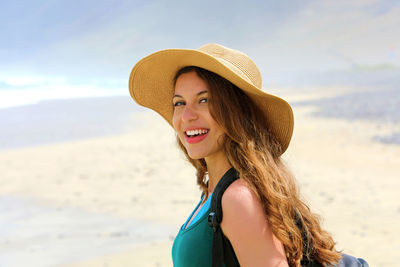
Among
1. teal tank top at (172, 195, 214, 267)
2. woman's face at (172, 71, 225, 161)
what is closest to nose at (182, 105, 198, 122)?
woman's face at (172, 71, 225, 161)

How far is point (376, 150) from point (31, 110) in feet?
63.0

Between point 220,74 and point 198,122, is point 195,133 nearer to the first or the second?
point 198,122

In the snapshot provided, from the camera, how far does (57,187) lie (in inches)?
335

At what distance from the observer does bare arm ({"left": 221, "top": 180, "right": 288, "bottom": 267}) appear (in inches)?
53.5

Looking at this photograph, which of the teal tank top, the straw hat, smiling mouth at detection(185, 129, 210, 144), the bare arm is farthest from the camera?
smiling mouth at detection(185, 129, 210, 144)

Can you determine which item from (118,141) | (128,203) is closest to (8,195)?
(128,203)

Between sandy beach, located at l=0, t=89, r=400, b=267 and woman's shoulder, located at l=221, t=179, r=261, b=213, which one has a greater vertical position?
woman's shoulder, located at l=221, t=179, r=261, b=213

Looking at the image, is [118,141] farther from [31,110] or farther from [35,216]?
[31,110]

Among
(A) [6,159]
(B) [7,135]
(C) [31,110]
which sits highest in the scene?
(A) [6,159]

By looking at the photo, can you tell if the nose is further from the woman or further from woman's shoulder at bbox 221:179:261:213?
woman's shoulder at bbox 221:179:261:213

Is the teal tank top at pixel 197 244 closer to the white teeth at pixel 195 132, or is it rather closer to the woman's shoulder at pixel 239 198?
the woman's shoulder at pixel 239 198

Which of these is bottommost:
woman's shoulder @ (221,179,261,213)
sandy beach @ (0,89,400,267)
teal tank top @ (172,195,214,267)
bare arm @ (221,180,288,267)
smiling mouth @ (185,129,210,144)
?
sandy beach @ (0,89,400,267)

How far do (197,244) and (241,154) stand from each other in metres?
0.37

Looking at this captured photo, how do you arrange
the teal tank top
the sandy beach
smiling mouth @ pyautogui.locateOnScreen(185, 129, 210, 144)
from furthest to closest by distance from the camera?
1. the sandy beach
2. smiling mouth @ pyautogui.locateOnScreen(185, 129, 210, 144)
3. the teal tank top
